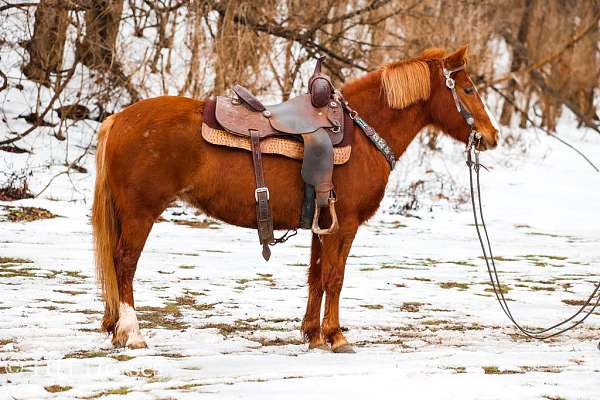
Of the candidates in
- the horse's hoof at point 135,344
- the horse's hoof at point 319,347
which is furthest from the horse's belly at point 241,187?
the horse's hoof at point 135,344

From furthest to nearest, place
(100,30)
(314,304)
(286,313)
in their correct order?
(100,30)
(286,313)
(314,304)

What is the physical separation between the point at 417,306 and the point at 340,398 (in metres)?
3.04

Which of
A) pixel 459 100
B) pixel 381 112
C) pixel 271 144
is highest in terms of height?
pixel 459 100

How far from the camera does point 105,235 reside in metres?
4.95

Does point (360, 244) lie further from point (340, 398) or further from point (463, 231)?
point (340, 398)

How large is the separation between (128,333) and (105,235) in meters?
0.60

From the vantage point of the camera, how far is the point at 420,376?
4066 millimetres

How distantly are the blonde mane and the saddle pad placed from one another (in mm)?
508

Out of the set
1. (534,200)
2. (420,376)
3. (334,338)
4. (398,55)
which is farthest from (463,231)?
(420,376)

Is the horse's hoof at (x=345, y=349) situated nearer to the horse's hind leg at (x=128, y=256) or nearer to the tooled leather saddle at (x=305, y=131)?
the tooled leather saddle at (x=305, y=131)

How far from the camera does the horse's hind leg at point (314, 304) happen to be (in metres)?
5.12

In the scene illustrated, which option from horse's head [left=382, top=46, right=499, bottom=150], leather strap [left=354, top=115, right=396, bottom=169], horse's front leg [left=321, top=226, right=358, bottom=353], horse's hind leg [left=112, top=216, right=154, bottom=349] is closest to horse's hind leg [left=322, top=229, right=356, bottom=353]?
horse's front leg [left=321, top=226, right=358, bottom=353]

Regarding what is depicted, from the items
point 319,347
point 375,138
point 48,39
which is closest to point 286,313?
point 319,347

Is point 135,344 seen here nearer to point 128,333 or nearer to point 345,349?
point 128,333
